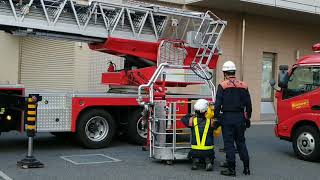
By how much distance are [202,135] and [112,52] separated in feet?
13.2

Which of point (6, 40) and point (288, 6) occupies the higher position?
point (288, 6)

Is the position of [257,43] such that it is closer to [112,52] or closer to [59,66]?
[59,66]

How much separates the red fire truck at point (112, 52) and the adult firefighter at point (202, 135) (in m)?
1.63

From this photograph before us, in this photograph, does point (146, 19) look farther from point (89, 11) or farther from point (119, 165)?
point (119, 165)

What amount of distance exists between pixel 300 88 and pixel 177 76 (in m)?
2.81

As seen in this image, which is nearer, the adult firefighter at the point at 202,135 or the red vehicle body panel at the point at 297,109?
the adult firefighter at the point at 202,135

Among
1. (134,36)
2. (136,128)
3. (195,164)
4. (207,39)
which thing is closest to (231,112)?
(195,164)

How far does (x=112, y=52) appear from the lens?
483 inches

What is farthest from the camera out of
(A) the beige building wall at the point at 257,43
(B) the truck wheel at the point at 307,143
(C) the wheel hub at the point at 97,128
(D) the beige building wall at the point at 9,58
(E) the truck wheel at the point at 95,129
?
(A) the beige building wall at the point at 257,43

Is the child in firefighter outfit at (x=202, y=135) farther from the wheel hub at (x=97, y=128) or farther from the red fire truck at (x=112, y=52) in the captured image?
the wheel hub at (x=97, y=128)

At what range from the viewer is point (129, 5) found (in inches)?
475

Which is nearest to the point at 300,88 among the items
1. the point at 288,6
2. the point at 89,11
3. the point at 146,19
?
the point at 146,19

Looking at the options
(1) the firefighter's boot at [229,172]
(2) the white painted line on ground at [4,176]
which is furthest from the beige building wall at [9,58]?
(1) the firefighter's boot at [229,172]

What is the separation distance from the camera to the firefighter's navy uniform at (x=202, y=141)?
9.14 m
